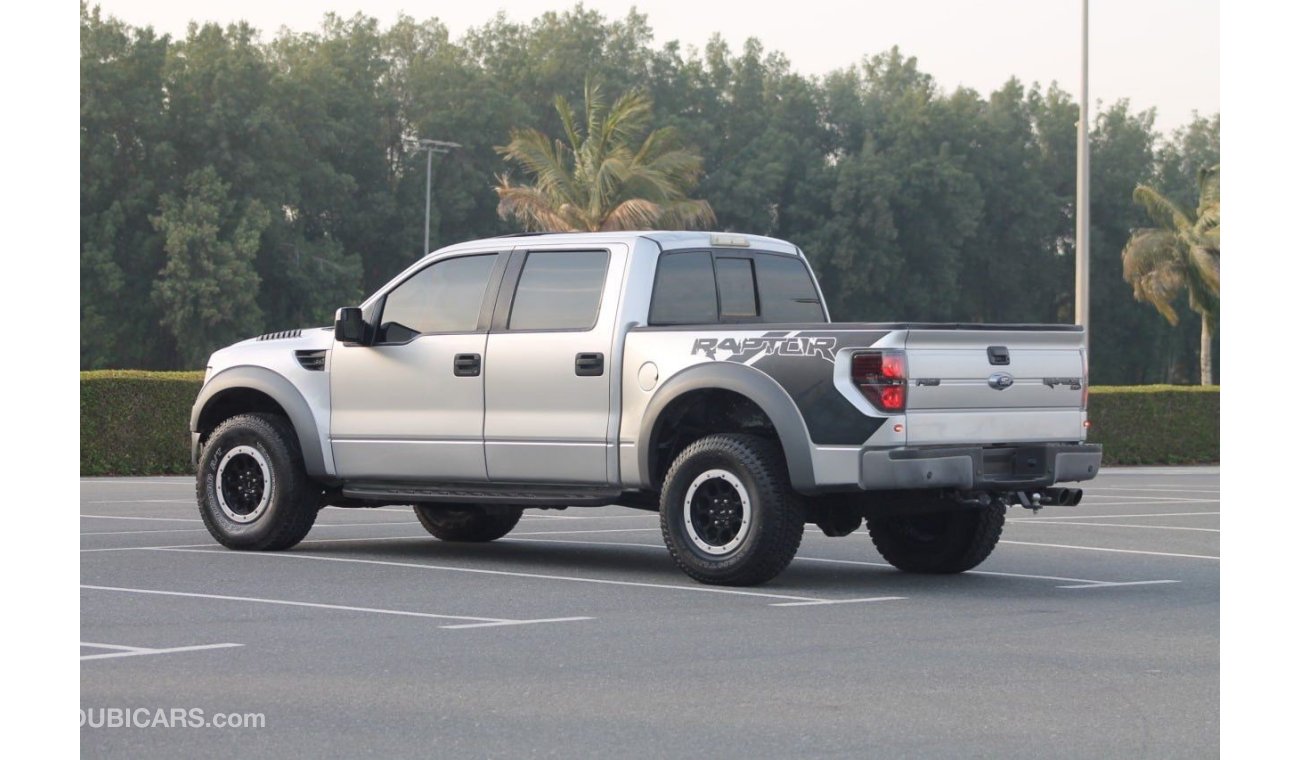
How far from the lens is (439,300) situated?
12.5 metres

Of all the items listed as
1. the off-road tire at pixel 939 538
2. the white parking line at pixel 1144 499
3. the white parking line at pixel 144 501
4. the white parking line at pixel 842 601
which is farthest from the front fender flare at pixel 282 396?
the white parking line at pixel 1144 499

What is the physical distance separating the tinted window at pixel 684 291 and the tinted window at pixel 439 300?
1196mm

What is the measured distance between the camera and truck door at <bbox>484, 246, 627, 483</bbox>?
11.6m

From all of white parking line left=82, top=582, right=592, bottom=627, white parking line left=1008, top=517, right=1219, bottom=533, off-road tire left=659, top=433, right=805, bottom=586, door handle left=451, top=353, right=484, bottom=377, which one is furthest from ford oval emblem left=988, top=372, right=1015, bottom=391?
white parking line left=1008, top=517, right=1219, bottom=533

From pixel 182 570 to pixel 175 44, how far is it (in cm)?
5906

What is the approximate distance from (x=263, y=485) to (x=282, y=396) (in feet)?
2.04

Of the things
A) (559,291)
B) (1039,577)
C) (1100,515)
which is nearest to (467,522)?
(559,291)

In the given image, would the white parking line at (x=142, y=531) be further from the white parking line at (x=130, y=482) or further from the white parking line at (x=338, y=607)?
the white parking line at (x=130, y=482)

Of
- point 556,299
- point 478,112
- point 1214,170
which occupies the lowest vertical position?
point 556,299

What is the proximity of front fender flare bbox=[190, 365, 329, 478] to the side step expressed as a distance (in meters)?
0.30

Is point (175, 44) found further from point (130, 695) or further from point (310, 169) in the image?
point (130, 695)

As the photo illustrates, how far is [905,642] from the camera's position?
29.1 feet

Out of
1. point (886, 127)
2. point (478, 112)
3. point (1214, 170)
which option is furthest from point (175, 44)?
point (1214, 170)

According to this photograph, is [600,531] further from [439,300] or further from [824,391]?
[824,391]
